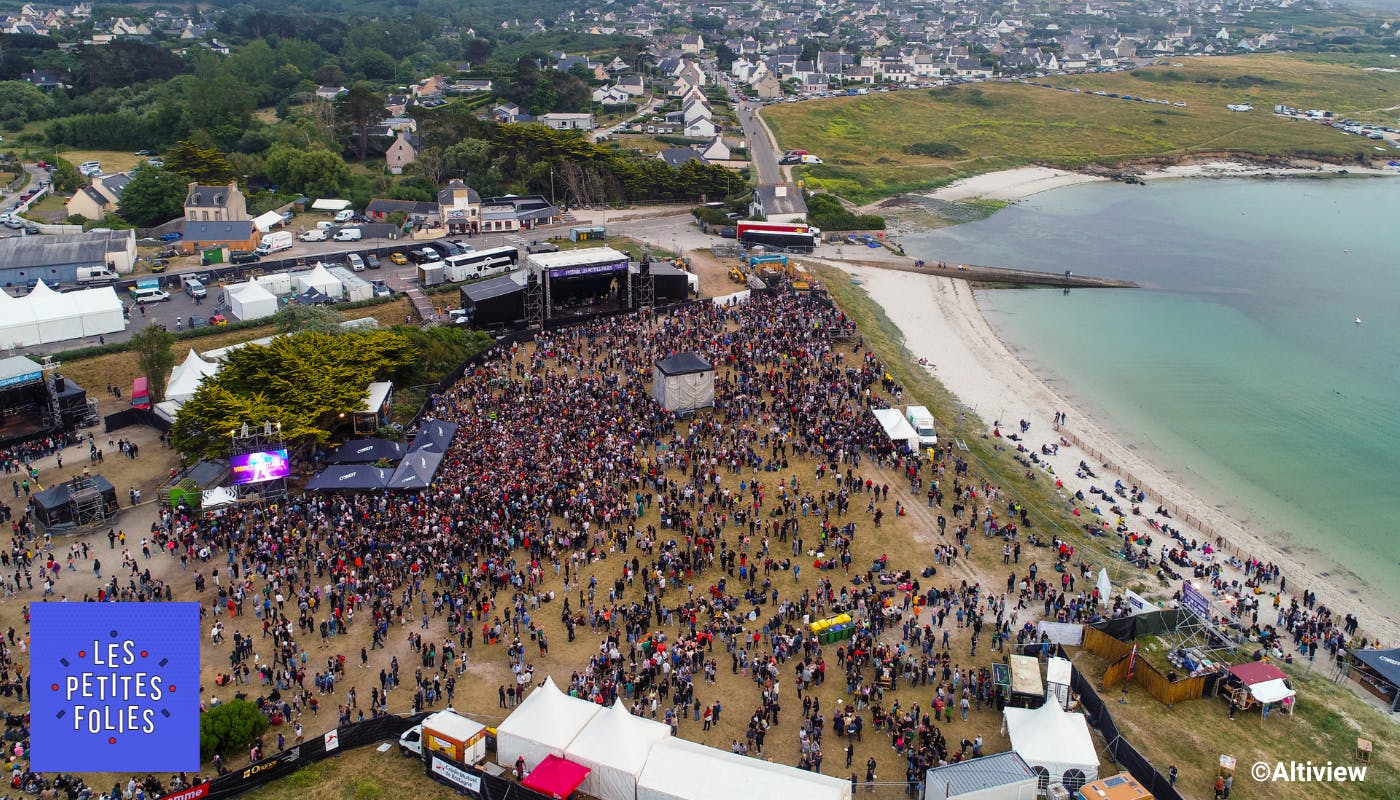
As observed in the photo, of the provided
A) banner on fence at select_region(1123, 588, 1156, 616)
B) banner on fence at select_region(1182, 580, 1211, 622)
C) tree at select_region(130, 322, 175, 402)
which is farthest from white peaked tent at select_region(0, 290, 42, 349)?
banner on fence at select_region(1182, 580, 1211, 622)

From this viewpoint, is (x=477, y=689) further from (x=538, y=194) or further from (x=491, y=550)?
(x=538, y=194)

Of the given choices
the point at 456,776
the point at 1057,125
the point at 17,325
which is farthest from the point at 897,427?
the point at 1057,125

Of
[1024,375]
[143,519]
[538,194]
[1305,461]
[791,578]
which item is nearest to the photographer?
[791,578]

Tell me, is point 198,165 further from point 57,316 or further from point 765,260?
point 765,260

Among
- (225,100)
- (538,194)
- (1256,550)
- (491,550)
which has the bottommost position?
(1256,550)

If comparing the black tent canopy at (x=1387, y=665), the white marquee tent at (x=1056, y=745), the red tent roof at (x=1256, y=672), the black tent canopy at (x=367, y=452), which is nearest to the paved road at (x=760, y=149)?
the black tent canopy at (x=367, y=452)

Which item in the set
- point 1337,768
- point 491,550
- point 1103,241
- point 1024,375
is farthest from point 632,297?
point 1103,241

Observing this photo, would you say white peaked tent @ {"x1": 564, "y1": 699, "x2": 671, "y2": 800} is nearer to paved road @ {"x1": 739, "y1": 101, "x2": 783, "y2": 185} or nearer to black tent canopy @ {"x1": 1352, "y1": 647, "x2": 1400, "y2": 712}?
black tent canopy @ {"x1": 1352, "y1": 647, "x2": 1400, "y2": 712}
